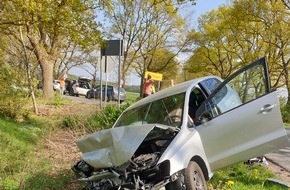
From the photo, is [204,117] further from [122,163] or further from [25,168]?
[25,168]

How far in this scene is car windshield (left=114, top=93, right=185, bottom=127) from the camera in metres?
5.68

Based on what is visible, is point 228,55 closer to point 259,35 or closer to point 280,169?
point 259,35

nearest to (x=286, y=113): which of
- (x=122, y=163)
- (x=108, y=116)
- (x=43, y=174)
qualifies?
(x=108, y=116)

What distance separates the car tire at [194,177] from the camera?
4.66 m

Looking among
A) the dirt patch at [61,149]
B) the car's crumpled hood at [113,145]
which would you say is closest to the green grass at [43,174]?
the dirt patch at [61,149]

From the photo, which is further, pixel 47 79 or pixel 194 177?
pixel 47 79

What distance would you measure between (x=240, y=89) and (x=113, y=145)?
97.7 inches

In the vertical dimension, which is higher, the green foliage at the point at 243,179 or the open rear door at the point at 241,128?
the open rear door at the point at 241,128

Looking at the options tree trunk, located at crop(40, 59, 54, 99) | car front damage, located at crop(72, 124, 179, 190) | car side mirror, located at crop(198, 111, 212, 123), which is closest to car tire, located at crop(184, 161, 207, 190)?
car front damage, located at crop(72, 124, 179, 190)

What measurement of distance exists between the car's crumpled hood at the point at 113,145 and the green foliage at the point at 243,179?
2.05 meters

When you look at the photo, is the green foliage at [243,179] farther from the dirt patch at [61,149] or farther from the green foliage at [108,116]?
the green foliage at [108,116]

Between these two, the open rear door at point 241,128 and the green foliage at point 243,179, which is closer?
the open rear door at point 241,128

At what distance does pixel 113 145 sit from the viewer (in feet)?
15.1

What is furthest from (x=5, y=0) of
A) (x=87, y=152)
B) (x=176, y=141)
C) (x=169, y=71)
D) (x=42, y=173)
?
(x=169, y=71)
